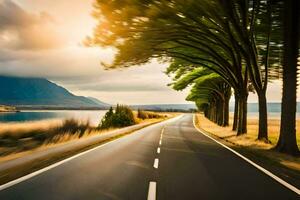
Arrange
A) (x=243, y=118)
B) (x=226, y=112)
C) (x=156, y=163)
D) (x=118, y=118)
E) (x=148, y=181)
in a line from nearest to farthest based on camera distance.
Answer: (x=148, y=181)
(x=156, y=163)
(x=243, y=118)
(x=118, y=118)
(x=226, y=112)

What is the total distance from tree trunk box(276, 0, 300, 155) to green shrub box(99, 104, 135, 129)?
26.7 meters

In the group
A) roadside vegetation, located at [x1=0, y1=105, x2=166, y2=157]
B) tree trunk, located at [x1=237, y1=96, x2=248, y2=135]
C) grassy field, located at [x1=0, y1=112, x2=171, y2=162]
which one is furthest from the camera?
tree trunk, located at [x1=237, y1=96, x2=248, y2=135]

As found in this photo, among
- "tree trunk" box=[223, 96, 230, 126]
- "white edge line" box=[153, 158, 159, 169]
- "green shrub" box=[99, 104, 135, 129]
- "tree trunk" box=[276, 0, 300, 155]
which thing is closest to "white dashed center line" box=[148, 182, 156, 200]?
"white edge line" box=[153, 158, 159, 169]

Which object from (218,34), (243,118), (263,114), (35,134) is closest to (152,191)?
(35,134)

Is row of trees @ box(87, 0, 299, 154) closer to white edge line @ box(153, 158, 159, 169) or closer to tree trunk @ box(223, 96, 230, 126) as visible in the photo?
white edge line @ box(153, 158, 159, 169)

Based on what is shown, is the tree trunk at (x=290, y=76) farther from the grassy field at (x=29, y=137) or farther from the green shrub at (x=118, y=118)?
the green shrub at (x=118, y=118)

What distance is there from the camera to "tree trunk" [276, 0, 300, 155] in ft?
52.3

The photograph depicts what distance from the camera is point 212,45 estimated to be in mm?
26328

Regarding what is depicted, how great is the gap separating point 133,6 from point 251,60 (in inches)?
328

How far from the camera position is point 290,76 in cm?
1616

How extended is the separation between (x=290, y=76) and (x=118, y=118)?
1188 inches

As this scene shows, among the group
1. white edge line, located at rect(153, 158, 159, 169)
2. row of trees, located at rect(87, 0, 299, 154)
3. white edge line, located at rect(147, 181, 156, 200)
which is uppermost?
row of trees, located at rect(87, 0, 299, 154)

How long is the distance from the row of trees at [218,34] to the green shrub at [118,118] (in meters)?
15.0

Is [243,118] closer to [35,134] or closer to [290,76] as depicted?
[290,76]
